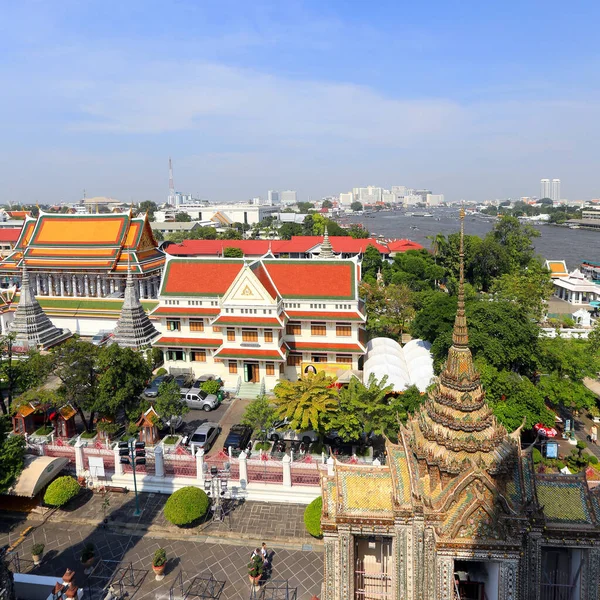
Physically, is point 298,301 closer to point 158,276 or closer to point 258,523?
point 258,523

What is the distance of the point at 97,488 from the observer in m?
18.9

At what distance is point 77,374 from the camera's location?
20.7m

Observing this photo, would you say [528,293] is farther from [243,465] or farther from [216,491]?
[216,491]

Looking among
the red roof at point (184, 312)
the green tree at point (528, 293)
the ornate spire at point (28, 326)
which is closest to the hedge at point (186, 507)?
the red roof at point (184, 312)

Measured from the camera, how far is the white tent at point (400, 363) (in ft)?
83.2

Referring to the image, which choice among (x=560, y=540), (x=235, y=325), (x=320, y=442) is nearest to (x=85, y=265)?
(x=235, y=325)

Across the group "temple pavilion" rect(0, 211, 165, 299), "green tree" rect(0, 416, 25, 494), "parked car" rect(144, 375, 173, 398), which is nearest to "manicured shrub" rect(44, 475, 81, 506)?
"green tree" rect(0, 416, 25, 494)

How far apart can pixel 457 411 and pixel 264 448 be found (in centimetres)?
1205

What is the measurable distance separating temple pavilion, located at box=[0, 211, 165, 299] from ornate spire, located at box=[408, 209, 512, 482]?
3377 centimetres

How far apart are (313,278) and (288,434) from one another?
1046 cm

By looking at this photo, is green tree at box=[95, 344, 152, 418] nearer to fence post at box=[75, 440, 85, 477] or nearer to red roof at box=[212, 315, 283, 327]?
fence post at box=[75, 440, 85, 477]

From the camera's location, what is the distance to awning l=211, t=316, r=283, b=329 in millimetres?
26750

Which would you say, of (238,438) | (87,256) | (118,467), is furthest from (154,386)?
(87,256)

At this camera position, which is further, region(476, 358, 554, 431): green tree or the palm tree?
region(476, 358, 554, 431): green tree
